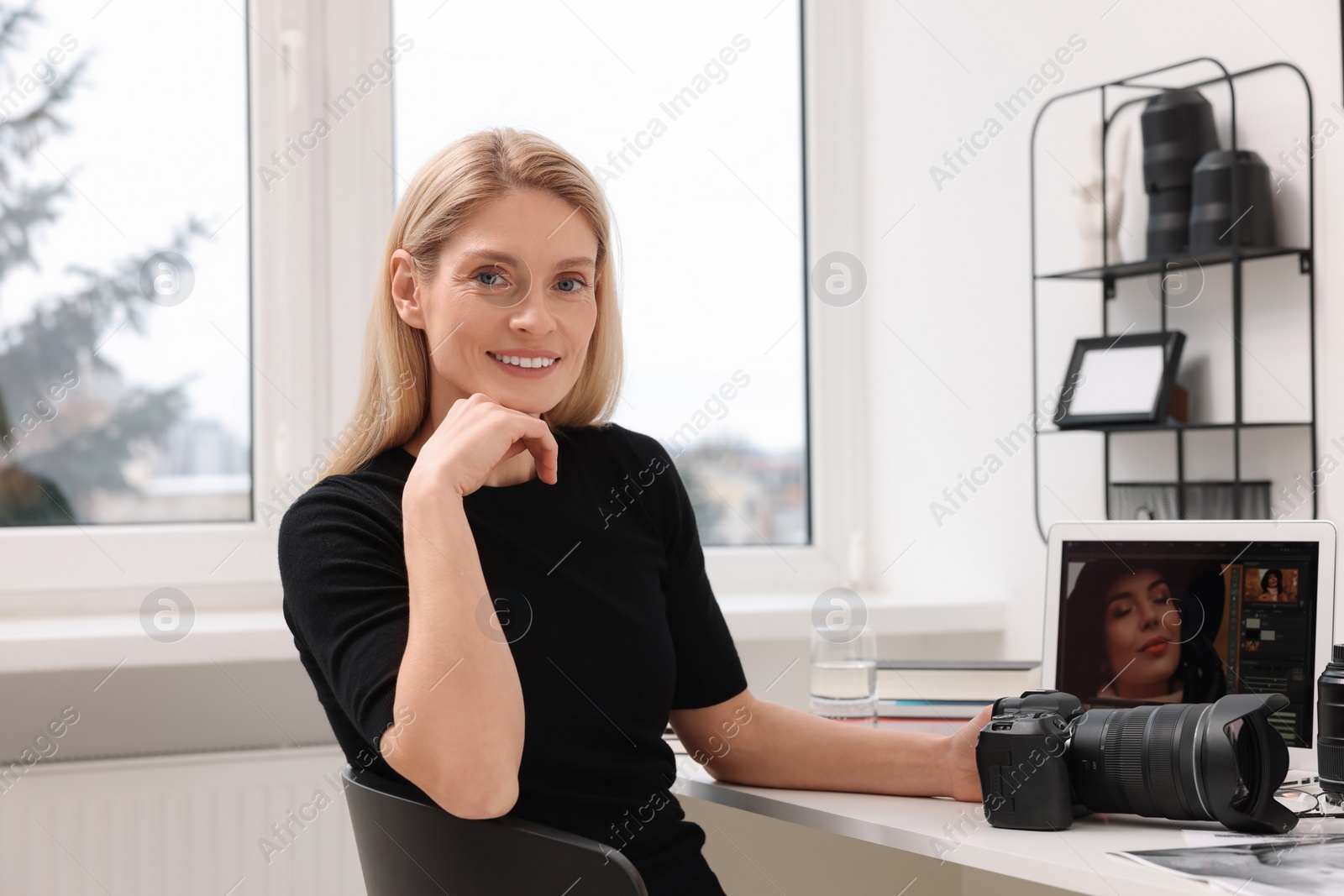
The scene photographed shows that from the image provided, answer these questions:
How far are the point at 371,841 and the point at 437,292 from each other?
1.73ft

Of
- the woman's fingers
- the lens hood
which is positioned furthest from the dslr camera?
the woman's fingers

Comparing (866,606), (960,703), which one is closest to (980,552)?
A: (866,606)

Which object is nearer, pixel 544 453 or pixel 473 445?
pixel 473 445

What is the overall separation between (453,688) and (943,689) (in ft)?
2.77

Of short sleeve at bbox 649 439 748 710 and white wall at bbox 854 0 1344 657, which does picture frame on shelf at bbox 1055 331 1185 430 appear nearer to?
white wall at bbox 854 0 1344 657

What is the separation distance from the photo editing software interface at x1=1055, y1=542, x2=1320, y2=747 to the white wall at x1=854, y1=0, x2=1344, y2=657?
41 cm

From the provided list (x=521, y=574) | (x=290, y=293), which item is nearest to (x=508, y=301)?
(x=521, y=574)

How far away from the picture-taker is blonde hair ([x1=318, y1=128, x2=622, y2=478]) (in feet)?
4.02

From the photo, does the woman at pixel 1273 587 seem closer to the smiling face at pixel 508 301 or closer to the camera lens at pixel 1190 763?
A: the camera lens at pixel 1190 763

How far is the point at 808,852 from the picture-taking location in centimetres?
179

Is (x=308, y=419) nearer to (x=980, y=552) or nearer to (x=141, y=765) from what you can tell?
(x=141, y=765)

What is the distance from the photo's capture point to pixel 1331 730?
114 centimetres

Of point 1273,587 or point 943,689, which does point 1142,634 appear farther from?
point 943,689

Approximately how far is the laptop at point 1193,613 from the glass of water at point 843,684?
10.9 inches
